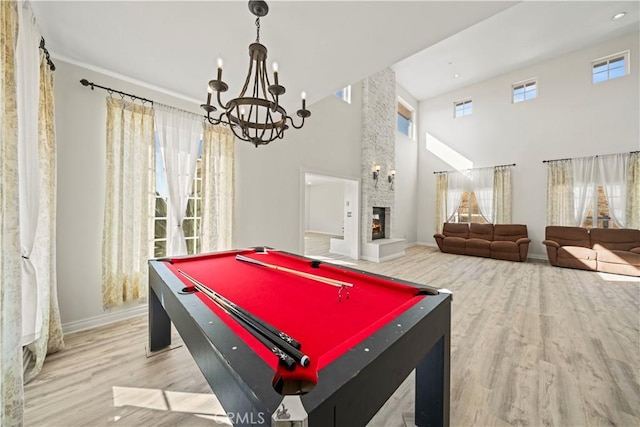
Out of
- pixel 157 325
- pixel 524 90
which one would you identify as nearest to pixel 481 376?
pixel 157 325

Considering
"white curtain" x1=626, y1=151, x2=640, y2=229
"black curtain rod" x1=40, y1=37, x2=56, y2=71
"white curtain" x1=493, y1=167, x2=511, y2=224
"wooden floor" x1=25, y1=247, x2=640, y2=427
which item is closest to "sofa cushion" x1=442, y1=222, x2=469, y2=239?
"white curtain" x1=493, y1=167, x2=511, y2=224

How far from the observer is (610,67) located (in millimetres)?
5492

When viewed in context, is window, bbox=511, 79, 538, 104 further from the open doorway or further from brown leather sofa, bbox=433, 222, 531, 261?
the open doorway

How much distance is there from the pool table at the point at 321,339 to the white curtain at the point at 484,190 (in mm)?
6900

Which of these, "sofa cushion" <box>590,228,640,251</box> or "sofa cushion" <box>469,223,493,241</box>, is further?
"sofa cushion" <box>469,223,493,241</box>

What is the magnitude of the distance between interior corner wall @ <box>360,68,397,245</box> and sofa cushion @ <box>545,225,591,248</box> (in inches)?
143

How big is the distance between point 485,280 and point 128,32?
5.80 meters

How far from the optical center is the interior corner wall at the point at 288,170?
3736mm

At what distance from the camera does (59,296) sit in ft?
7.70

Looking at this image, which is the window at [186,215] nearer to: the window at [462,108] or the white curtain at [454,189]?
the white curtain at [454,189]

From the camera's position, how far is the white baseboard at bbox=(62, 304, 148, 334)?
237 centimetres

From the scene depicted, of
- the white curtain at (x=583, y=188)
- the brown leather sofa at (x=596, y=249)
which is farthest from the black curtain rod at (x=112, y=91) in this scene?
the white curtain at (x=583, y=188)

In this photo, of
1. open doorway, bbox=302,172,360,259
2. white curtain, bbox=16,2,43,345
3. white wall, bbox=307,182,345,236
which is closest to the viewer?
white curtain, bbox=16,2,43,345

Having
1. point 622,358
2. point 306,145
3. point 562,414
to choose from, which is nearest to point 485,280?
point 622,358
